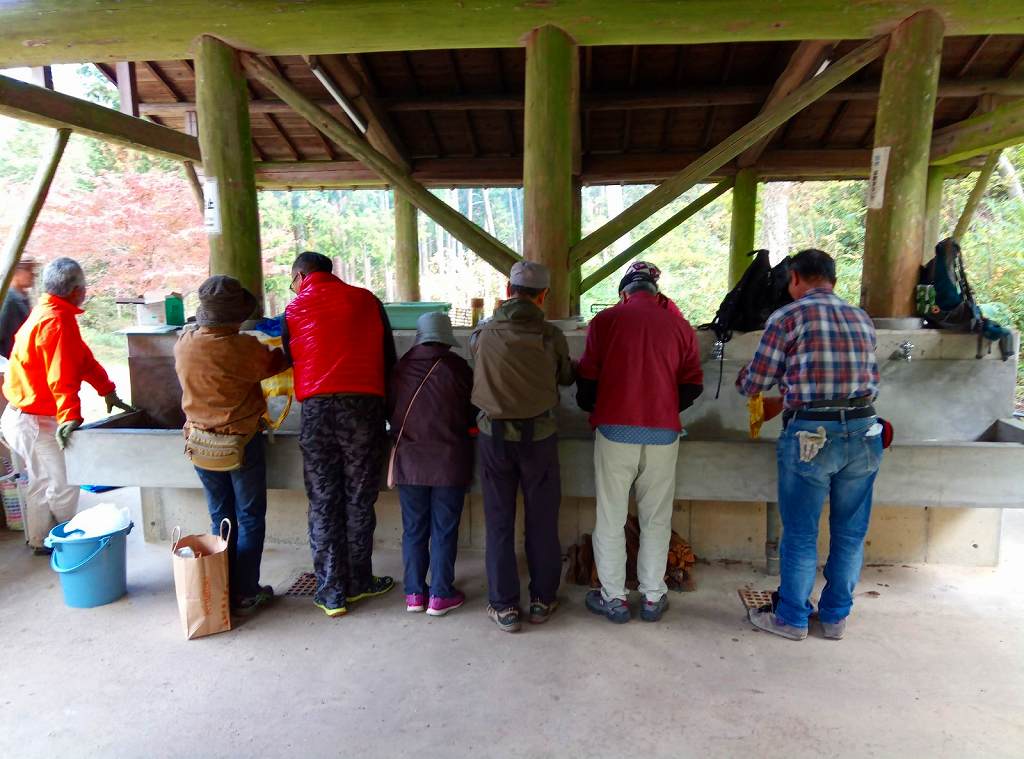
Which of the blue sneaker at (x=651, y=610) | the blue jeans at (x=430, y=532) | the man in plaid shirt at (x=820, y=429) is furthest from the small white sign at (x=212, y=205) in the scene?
the blue sneaker at (x=651, y=610)

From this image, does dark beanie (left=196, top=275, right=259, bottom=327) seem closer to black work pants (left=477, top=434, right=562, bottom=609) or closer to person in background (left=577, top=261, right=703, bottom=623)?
black work pants (left=477, top=434, right=562, bottom=609)

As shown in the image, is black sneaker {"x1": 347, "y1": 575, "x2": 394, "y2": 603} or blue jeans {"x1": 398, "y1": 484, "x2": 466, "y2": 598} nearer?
blue jeans {"x1": 398, "y1": 484, "x2": 466, "y2": 598}

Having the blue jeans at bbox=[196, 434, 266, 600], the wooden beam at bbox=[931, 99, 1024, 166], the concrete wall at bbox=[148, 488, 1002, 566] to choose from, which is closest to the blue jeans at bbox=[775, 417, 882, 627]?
the concrete wall at bbox=[148, 488, 1002, 566]

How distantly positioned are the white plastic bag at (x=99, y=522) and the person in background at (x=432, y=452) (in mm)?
1654

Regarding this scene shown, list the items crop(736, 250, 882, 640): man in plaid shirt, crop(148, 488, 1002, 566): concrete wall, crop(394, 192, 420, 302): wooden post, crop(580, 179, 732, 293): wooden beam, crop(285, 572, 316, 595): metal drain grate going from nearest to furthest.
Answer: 1. crop(736, 250, 882, 640): man in plaid shirt
2. crop(285, 572, 316, 595): metal drain grate
3. crop(148, 488, 1002, 566): concrete wall
4. crop(580, 179, 732, 293): wooden beam
5. crop(394, 192, 420, 302): wooden post

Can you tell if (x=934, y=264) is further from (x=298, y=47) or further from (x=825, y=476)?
(x=298, y=47)

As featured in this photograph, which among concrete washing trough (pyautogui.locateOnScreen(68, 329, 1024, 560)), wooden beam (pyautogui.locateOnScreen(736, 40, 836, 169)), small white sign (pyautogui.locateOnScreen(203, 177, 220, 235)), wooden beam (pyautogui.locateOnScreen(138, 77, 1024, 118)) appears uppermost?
wooden beam (pyautogui.locateOnScreen(138, 77, 1024, 118))

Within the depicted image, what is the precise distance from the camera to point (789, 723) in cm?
268

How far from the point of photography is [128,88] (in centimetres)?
566

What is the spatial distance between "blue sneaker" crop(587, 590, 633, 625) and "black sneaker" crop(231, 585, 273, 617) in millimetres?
1851

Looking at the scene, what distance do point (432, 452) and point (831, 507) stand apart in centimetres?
206

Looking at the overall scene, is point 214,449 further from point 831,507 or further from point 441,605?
point 831,507

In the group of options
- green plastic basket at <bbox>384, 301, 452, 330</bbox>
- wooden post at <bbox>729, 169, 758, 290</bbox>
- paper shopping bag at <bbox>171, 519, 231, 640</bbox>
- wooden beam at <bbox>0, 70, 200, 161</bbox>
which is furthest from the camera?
wooden post at <bbox>729, 169, 758, 290</bbox>

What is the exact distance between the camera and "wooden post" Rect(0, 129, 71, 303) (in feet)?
15.4
